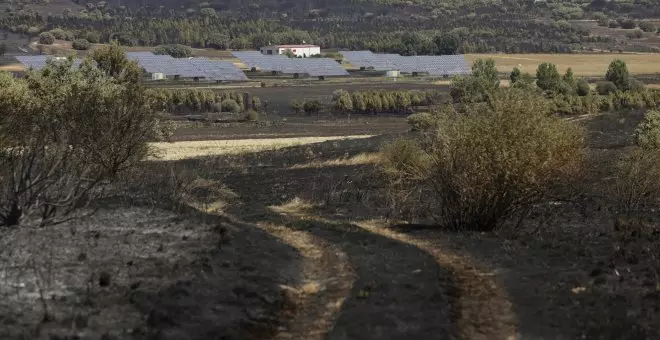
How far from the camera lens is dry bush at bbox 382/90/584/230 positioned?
78.8 ft

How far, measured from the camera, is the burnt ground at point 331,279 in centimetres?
1324


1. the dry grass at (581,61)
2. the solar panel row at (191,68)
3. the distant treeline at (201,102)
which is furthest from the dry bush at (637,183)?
the dry grass at (581,61)

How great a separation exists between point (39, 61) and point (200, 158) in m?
74.9

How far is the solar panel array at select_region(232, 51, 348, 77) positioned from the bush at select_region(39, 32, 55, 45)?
4630cm

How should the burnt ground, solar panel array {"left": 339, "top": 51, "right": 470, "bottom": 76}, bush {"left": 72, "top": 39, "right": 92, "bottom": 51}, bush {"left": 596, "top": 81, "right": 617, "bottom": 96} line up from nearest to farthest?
the burnt ground
bush {"left": 596, "top": 81, "right": 617, "bottom": 96}
solar panel array {"left": 339, "top": 51, "right": 470, "bottom": 76}
bush {"left": 72, "top": 39, "right": 92, "bottom": 51}

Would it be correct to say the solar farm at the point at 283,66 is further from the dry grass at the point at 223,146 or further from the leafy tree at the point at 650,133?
the leafy tree at the point at 650,133

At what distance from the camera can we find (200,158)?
195 feet

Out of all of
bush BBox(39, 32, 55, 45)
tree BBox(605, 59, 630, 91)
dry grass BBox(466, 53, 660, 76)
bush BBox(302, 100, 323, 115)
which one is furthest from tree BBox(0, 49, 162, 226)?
bush BBox(39, 32, 55, 45)

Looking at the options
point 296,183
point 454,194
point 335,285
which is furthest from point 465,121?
point 296,183

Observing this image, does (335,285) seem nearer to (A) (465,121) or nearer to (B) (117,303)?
(B) (117,303)

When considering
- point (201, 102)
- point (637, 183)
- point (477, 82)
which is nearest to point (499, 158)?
point (637, 183)

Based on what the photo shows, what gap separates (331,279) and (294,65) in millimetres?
138709

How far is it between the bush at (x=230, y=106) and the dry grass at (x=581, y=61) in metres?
57.9

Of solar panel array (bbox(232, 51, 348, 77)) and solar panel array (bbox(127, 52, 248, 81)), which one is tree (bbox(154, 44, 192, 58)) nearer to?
solar panel array (bbox(232, 51, 348, 77))
